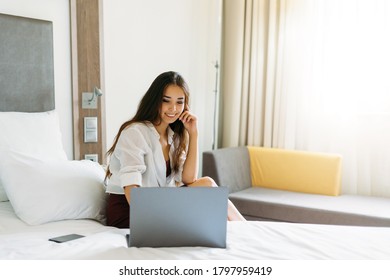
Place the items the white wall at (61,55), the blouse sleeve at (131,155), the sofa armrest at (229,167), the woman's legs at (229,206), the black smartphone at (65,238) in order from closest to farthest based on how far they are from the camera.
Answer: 1. the black smartphone at (65,238)
2. the blouse sleeve at (131,155)
3. the woman's legs at (229,206)
4. the white wall at (61,55)
5. the sofa armrest at (229,167)

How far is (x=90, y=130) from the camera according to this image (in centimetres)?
288

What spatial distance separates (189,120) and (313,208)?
1.14m

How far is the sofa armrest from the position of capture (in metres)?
3.35

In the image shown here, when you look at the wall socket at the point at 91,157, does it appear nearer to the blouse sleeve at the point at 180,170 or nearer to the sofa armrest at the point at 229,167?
the blouse sleeve at the point at 180,170

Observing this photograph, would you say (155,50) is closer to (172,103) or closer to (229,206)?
(172,103)

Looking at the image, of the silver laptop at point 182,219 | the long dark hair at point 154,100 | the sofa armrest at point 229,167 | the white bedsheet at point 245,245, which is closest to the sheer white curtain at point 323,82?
the sofa armrest at point 229,167

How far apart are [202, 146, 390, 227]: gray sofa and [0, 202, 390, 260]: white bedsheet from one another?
1102mm

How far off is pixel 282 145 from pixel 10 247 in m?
2.50

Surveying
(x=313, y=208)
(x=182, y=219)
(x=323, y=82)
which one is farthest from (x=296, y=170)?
(x=182, y=219)

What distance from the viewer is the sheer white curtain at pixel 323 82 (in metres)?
3.42

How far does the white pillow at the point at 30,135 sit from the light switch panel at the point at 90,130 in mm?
358

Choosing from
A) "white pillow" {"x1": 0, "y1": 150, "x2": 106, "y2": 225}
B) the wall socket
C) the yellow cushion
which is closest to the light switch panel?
the wall socket

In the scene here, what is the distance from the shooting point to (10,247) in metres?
1.66

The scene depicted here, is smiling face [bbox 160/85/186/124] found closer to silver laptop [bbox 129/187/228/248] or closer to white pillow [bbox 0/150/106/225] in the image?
white pillow [bbox 0/150/106/225]
